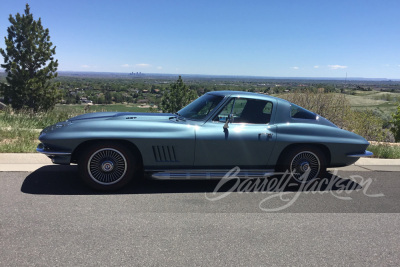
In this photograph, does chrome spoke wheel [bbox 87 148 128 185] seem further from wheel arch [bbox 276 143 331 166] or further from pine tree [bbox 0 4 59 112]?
pine tree [bbox 0 4 59 112]

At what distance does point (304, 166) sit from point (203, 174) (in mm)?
1586

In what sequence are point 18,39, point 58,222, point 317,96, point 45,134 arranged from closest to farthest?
point 58,222 < point 45,134 < point 317,96 < point 18,39

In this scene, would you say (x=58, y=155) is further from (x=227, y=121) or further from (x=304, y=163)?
(x=304, y=163)

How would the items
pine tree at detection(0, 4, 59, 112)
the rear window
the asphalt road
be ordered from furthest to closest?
pine tree at detection(0, 4, 59, 112) < the rear window < the asphalt road

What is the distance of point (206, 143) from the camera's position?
4.84m

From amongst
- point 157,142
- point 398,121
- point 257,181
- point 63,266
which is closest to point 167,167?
point 157,142

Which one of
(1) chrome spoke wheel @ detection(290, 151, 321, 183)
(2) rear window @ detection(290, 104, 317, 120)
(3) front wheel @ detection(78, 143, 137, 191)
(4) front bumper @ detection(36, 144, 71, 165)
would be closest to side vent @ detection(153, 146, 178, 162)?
(3) front wheel @ detection(78, 143, 137, 191)

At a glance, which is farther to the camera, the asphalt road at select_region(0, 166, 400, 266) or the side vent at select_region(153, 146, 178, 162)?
the side vent at select_region(153, 146, 178, 162)

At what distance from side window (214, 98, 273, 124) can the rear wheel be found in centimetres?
64

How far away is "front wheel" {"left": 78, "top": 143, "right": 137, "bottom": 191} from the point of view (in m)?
4.58

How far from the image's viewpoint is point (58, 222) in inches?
143

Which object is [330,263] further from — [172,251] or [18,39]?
[18,39]

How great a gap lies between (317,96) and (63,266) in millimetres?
18789

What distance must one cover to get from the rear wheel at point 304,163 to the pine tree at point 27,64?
40191 mm
